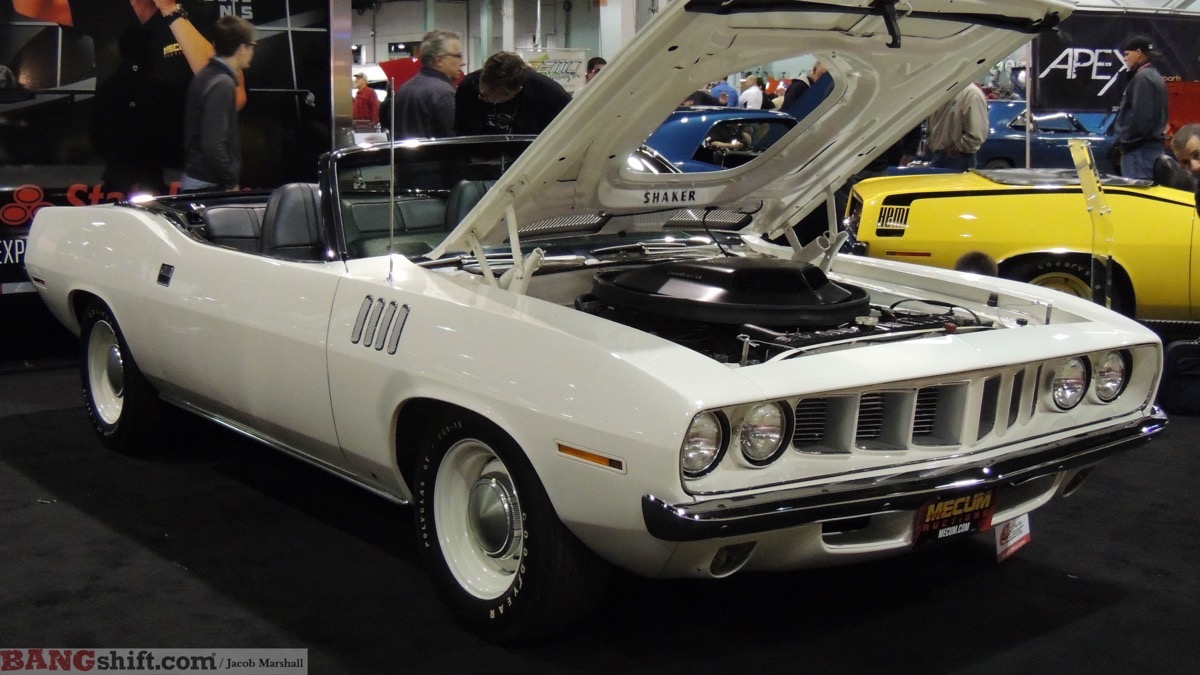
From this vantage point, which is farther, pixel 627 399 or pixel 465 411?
pixel 465 411

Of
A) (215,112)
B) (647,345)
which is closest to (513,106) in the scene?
(215,112)

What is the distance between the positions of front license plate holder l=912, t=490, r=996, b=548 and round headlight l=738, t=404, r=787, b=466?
0.40 metres

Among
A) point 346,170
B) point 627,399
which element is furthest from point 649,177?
→ point 627,399

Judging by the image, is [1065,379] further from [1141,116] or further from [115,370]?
[1141,116]

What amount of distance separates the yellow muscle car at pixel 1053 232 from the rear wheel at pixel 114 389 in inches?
134

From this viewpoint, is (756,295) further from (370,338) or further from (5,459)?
(5,459)

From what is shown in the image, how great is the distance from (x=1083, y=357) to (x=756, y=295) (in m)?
0.92

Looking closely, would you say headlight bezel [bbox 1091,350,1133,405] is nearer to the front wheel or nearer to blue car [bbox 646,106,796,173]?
the front wheel

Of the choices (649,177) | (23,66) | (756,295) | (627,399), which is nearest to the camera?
(627,399)

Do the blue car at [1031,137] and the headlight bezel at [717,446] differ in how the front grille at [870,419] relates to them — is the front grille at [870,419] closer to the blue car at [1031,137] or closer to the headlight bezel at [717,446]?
the headlight bezel at [717,446]

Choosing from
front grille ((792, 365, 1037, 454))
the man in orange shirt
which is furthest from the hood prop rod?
the man in orange shirt

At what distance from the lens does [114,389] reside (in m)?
4.94

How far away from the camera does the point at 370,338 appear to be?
132 inches

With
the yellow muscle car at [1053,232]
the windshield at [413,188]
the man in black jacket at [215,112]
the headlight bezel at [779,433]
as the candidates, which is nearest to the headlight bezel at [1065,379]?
the headlight bezel at [779,433]
